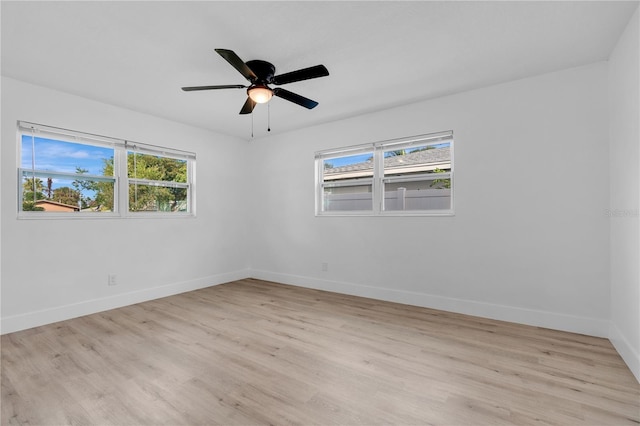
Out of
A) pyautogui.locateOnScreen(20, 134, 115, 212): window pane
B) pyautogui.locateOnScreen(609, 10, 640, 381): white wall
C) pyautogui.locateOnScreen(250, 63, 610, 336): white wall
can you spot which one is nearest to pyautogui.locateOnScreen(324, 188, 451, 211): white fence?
pyautogui.locateOnScreen(250, 63, 610, 336): white wall

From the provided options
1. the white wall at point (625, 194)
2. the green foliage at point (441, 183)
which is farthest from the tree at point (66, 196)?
the white wall at point (625, 194)

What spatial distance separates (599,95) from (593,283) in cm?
181

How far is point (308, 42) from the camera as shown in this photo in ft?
8.09

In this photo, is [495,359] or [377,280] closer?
[495,359]

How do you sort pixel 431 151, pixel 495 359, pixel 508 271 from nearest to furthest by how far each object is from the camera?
pixel 495 359, pixel 508 271, pixel 431 151

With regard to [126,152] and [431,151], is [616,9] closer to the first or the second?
[431,151]

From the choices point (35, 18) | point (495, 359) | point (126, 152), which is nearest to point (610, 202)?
point (495, 359)

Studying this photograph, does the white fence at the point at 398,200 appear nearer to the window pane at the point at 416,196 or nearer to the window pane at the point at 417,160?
the window pane at the point at 416,196

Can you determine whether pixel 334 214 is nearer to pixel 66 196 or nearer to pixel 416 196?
pixel 416 196

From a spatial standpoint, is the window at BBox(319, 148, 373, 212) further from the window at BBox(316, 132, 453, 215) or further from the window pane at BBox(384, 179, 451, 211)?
the window pane at BBox(384, 179, 451, 211)

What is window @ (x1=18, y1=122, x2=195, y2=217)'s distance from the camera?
3.28 meters

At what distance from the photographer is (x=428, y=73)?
3033 mm

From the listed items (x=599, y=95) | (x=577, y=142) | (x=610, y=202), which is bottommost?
(x=610, y=202)

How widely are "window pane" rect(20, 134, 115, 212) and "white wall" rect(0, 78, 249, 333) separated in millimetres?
156
